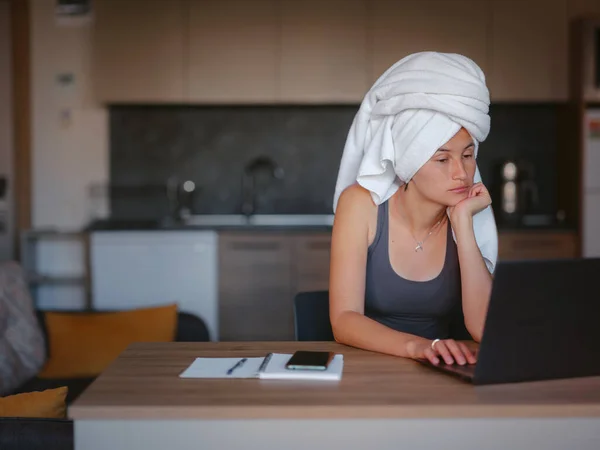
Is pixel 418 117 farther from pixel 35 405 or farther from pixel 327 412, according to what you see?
pixel 35 405

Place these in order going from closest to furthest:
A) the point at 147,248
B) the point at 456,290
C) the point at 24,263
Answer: the point at 456,290, the point at 147,248, the point at 24,263

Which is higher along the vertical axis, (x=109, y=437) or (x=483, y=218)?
(x=483, y=218)

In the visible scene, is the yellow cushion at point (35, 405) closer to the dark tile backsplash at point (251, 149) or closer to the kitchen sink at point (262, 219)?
the kitchen sink at point (262, 219)

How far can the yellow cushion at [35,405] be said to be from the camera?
1606 mm

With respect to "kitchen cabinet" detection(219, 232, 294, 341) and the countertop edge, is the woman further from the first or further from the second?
"kitchen cabinet" detection(219, 232, 294, 341)

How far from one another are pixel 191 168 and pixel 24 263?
1.24 meters

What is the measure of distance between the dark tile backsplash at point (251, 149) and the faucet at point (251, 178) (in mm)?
35

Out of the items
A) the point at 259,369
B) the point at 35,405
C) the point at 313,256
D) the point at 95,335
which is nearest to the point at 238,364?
the point at 259,369

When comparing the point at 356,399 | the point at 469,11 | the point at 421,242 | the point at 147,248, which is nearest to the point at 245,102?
the point at 147,248

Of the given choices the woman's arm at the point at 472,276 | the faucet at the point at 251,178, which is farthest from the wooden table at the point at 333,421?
the faucet at the point at 251,178

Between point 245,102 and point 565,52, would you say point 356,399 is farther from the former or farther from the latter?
point 565,52

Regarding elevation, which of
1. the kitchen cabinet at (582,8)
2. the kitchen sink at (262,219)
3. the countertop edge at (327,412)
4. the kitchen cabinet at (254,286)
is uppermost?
the kitchen cabinet at (582,8)

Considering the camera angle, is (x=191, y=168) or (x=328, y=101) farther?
(x=191, y=168)

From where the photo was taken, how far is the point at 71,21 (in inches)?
200
